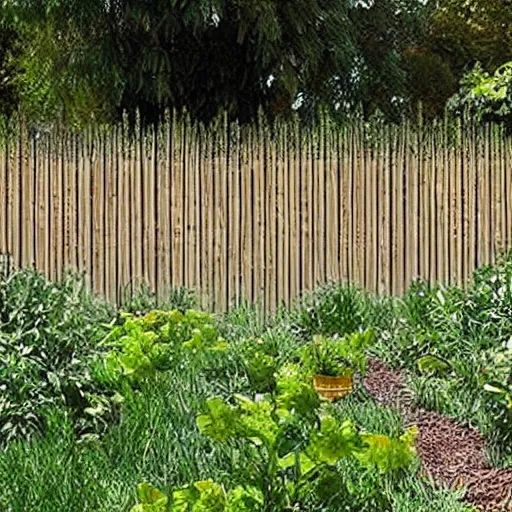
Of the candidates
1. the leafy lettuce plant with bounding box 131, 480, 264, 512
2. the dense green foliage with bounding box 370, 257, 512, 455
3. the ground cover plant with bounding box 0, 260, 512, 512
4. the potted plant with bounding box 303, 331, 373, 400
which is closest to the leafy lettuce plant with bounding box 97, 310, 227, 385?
the ground cover plant with bounding box 0, 260, 512, 512

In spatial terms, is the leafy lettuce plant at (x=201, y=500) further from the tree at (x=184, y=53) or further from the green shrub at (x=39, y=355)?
the tree at (x=184, y=53)

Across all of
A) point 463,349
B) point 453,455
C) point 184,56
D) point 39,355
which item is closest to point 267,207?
point 184,56

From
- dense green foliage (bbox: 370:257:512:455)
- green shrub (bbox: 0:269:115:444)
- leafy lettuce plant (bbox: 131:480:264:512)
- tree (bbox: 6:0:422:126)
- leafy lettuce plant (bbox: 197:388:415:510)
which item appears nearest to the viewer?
leafy lettuce plant (bbox: 131:480:264:512)

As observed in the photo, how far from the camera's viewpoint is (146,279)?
725 cm

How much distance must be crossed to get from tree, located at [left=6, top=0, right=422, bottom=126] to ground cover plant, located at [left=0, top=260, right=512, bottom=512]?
10.7ft

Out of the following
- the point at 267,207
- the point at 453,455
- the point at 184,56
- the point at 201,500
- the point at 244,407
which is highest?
the point at 184,56

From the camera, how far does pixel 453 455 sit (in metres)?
3.29

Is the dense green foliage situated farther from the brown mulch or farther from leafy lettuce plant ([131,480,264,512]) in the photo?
leafy lettuce plant ([131,480,264,512])

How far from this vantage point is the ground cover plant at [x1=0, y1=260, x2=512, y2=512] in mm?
2494

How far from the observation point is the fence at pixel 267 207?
23.2 feet

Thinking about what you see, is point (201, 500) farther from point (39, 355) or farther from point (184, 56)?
point (184, 56)

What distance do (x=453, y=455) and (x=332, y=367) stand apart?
0.75m

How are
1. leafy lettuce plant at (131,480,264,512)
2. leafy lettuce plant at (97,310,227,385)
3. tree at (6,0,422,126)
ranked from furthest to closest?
tree at (6,0,422,126)
leafy lettuce plant at (97,310,227,385)
leafy lettuce plant at (131,480,264,512)

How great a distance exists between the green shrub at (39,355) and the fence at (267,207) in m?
2.53
